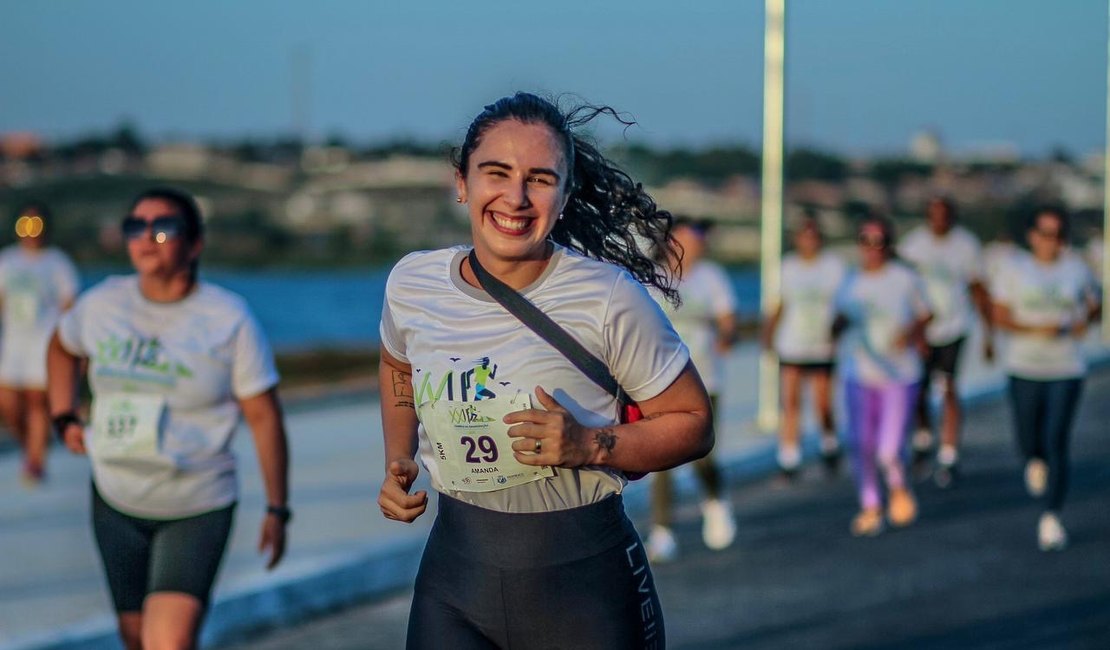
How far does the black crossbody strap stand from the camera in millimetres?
3834

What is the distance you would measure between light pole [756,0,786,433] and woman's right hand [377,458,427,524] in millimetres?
11992

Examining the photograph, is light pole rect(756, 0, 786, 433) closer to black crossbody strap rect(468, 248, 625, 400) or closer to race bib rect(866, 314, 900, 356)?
race bib rect(866, 314, 900, 356)

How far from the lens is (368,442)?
1495cm

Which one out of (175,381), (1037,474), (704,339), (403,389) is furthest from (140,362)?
(1037,474)

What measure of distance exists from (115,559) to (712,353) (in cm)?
574

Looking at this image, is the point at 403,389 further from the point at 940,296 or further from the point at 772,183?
the point at 772,183

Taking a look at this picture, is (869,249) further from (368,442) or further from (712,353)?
(368,442)

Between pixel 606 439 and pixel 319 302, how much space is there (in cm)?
5316

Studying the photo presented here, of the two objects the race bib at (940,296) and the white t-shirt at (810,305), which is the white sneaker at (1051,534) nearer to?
the white t-shirt at (810,305)

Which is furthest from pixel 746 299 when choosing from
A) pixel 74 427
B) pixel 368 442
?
pixel 74 427

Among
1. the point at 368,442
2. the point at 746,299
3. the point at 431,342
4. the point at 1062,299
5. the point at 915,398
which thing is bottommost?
the point at 746,299

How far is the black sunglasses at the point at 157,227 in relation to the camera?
18.9ft

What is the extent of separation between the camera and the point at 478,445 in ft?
12.6

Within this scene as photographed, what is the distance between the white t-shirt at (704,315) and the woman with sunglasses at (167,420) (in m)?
5.01
